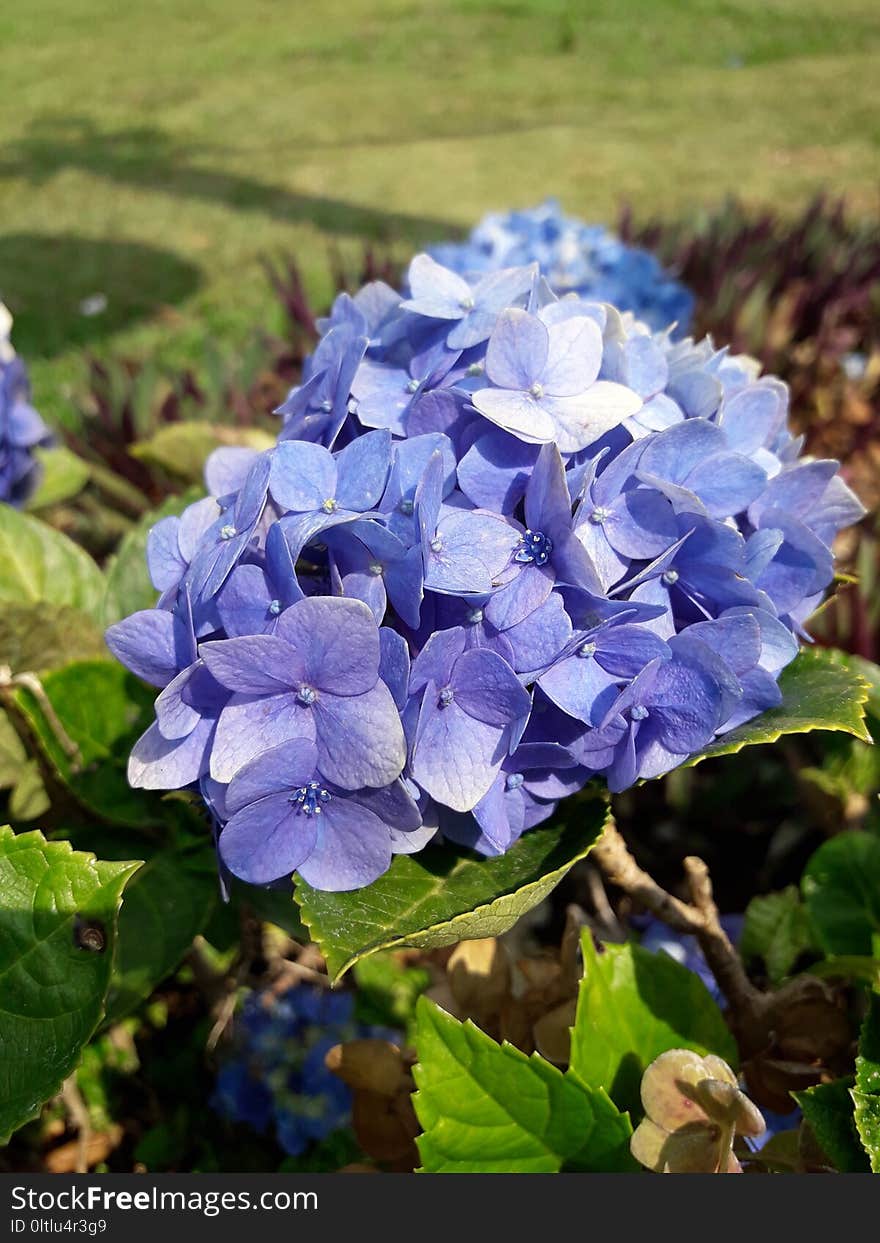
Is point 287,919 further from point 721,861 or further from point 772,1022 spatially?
point 721,861

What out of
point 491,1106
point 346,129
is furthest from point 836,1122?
point 346,129

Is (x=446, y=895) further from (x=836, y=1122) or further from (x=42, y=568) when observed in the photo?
(x=42, y=568)

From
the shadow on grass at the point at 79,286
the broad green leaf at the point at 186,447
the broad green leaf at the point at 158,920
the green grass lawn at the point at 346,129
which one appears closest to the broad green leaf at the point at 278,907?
the broad green leaf at the point at 158,920

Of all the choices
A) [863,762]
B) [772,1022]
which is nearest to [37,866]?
[772,1022]

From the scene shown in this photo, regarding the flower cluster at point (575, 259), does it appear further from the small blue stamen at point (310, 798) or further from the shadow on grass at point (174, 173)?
the shadow on grass at point (174, 173)

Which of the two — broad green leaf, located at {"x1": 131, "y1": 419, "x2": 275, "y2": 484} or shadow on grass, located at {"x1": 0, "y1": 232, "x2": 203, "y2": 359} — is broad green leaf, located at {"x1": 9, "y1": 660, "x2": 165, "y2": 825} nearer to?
broad green leaf, located at {"x1": 131, "y1": 419, "x2": 275, "y2": 484}
